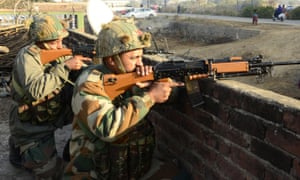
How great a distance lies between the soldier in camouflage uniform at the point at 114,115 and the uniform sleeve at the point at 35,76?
66cm

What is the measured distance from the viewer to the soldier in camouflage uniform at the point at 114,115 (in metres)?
2.20

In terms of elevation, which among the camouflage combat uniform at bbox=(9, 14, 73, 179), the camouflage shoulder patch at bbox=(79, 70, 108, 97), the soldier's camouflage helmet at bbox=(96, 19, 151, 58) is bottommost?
the camouflage combat uniform at bbox=(9, 14, 73, 179)

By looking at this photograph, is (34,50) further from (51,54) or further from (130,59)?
(130,59)

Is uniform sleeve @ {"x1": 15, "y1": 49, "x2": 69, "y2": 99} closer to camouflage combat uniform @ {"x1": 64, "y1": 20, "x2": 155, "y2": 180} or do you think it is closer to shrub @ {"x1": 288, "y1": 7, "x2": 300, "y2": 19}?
camouflage combat uniform @ {"x1": 64, "y1": 20, "x2": 155, "y2": 180}

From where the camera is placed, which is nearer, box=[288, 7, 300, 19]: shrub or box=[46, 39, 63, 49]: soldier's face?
A: box=[46, 39, 63, 49]: soldier's face

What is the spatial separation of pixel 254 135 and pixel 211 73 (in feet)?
1.63

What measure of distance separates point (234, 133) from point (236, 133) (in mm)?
18

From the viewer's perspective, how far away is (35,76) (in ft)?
10.2

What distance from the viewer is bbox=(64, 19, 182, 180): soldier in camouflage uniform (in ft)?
7.22

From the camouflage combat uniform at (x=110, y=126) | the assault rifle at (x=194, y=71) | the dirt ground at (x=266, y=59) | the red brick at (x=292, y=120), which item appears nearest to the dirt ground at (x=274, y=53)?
the dirt ground at (x=266, y=59)

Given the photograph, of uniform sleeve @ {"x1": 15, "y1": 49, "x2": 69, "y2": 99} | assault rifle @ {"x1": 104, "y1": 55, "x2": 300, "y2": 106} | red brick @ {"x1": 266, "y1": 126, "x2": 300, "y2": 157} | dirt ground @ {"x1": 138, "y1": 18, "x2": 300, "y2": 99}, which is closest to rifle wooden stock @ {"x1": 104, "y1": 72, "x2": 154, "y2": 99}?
assault rifle @ {"x1": 104, "y1": 55, "x2": 300, "y2": 106}

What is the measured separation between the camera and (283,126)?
1.82 meters

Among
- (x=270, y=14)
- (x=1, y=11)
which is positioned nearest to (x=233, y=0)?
(x=270, y=14)

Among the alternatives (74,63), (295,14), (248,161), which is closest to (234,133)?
(248,161)
